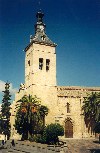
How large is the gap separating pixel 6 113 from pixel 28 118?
19252 millimetres

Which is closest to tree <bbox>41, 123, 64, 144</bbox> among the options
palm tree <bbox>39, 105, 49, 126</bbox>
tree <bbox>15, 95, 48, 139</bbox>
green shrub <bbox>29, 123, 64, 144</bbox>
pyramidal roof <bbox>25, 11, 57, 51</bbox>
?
green shrub <bbox>29, 123, 64, 144</bbox>

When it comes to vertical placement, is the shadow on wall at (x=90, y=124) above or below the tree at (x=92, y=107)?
below

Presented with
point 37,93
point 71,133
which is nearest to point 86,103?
point 71,133

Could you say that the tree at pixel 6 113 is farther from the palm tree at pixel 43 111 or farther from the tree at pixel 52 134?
the tree at pixel 52 134

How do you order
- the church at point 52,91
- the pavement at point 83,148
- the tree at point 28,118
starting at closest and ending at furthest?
the pavement at point 83,148
the tree at point 28,118
the church at point 52,91

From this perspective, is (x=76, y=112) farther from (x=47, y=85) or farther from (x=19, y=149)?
(x=19, y=149)

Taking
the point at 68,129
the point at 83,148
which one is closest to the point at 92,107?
the point at 68,129

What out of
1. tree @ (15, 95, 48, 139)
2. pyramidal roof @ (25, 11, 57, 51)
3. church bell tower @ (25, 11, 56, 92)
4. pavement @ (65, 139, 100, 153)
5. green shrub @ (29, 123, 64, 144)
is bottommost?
pavement @ (65, 139, 100, 153)

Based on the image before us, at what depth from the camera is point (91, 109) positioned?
47.8 meters

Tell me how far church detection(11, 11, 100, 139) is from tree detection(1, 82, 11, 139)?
6902 millimetres

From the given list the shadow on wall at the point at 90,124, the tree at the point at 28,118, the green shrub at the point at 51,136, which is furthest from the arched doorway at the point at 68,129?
the green shrub at the point at 51,136

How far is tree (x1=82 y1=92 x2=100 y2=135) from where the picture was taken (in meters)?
46.9

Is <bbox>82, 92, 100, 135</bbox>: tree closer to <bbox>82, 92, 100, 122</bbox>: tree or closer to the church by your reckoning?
<bbox>82, 92, 100, 122</bbox>: tree

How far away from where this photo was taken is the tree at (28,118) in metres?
41.6
